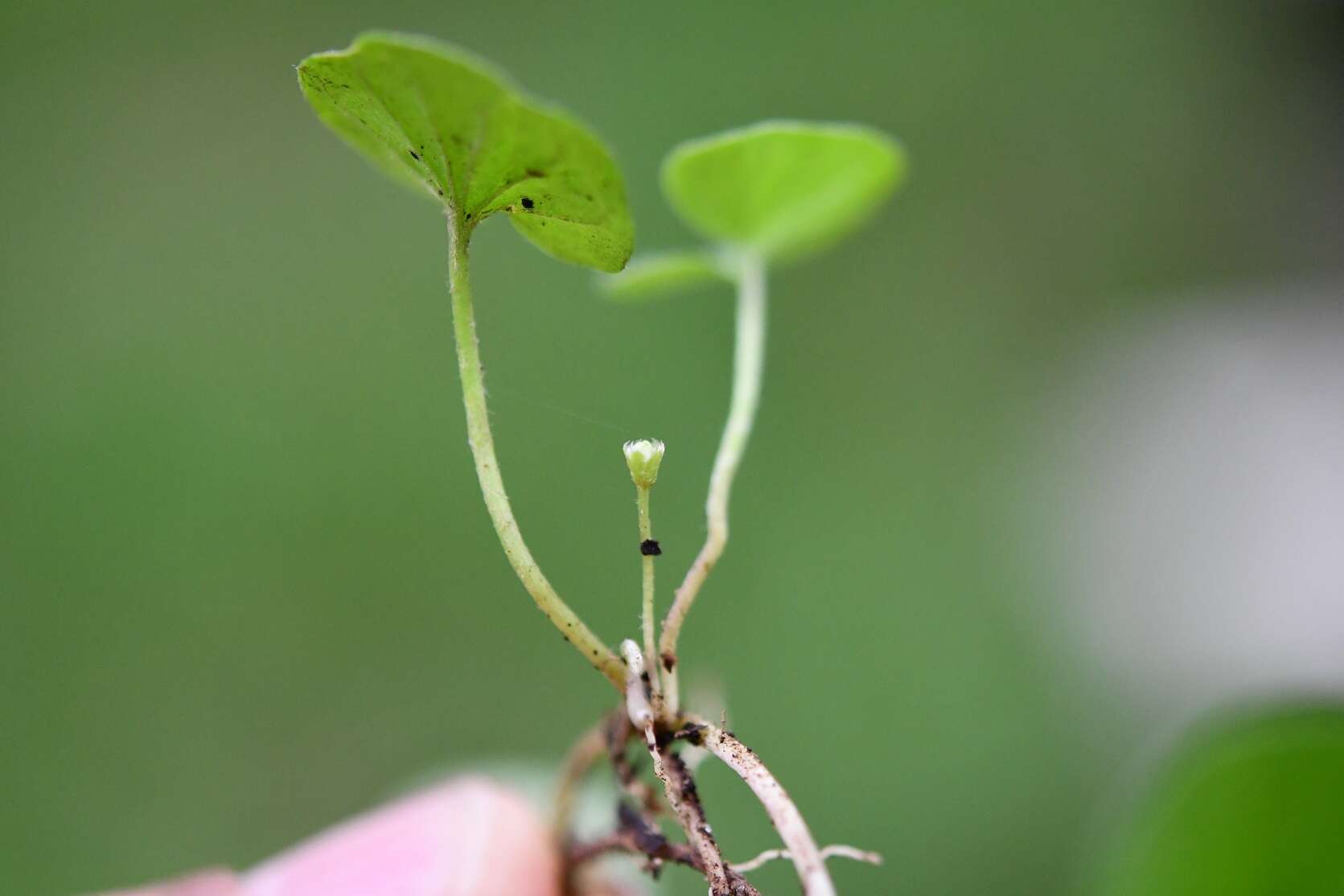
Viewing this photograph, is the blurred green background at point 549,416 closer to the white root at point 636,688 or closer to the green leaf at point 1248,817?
the green leaf at point 1248,817

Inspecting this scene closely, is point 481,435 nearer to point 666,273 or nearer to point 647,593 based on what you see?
point 647,593

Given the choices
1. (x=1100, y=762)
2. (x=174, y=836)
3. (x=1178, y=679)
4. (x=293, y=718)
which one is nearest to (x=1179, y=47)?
(x=1178, y=679)

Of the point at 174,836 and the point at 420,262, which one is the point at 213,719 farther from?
the point at 420,262

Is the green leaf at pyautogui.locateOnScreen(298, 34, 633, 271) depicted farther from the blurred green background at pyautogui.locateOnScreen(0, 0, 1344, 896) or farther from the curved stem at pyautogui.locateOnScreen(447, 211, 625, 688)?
the blurred green background at pyautogui.locateOnScreen(0, 0, 1344, 896)

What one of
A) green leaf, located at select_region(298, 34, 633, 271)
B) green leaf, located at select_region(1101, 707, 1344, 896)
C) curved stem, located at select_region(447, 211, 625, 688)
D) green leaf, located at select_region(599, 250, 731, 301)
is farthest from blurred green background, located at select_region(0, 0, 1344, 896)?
green leaf, located at select_region(298, 34, 633, 271)

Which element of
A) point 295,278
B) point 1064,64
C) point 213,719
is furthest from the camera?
point 1064,64

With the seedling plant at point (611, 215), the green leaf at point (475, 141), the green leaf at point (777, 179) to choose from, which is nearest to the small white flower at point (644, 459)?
the seedling plant at point (611, 215)
